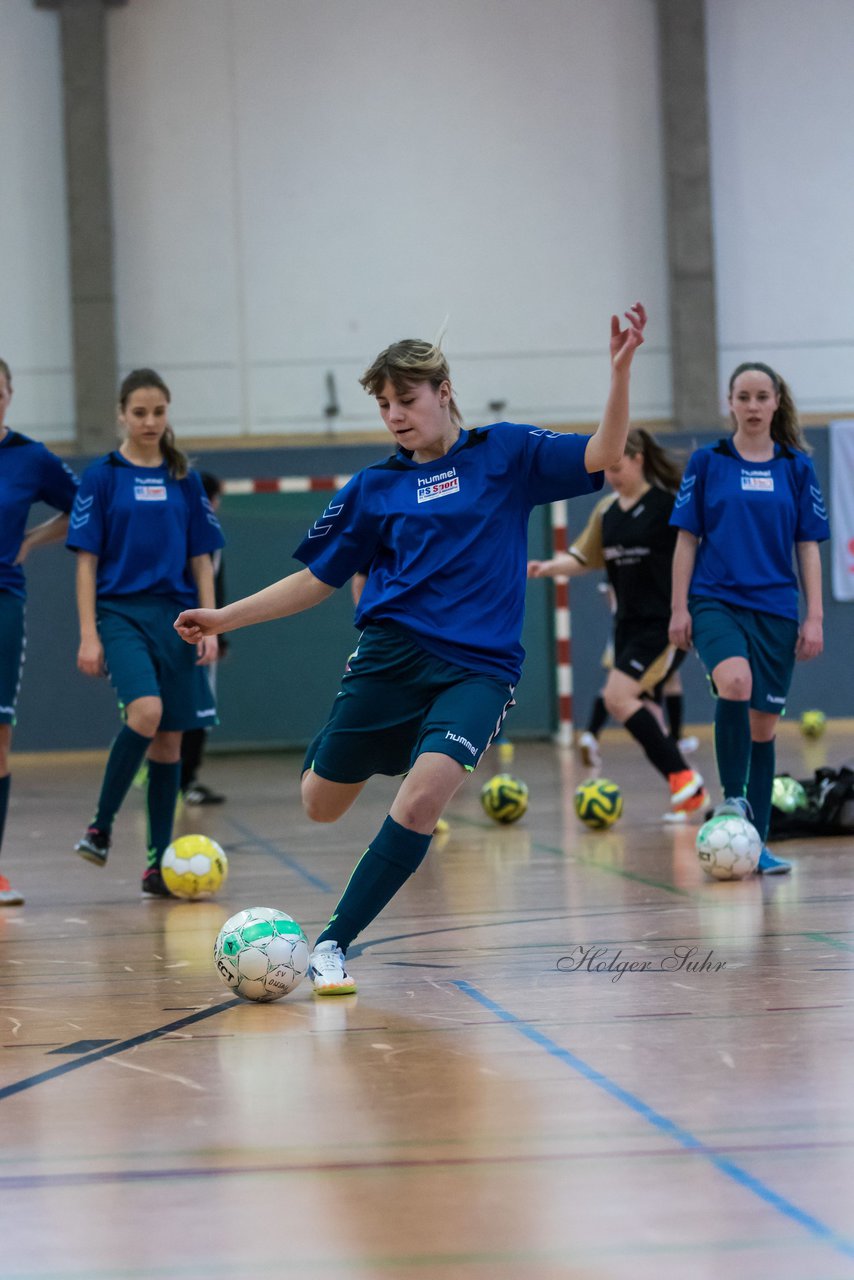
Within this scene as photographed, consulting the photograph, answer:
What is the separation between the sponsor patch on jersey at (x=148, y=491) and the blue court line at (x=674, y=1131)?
2.62m

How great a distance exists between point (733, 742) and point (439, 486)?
1.99 metres

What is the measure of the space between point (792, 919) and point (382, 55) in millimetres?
11180

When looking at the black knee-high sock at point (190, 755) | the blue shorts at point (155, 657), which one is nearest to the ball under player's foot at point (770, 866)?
the blue shorts at point (155, 657)

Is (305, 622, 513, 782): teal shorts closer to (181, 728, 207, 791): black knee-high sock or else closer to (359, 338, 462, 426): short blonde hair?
(359, 338, 462, 426): short blonde hair

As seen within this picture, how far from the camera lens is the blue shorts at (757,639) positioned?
18.2 ft

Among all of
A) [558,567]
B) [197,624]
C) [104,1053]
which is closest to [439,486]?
[197,624]

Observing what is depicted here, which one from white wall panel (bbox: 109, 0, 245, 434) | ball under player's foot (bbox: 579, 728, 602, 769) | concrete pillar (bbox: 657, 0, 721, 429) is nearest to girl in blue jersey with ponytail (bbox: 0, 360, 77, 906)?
ball under player's foot (bbox: 579, 728, 602, 769)

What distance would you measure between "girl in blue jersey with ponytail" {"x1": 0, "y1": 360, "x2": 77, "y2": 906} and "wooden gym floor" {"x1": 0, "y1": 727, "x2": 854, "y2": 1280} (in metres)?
0.67

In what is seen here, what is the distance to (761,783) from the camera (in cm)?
579

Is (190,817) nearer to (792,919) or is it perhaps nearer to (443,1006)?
(792,919)

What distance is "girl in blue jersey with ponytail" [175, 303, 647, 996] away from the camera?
381 cm

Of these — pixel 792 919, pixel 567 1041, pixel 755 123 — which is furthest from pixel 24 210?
pixel 567 1041

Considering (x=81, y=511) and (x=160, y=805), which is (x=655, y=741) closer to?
(x=160, y=805)

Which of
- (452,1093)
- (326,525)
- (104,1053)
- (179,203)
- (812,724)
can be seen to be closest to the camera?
(452,1093)
